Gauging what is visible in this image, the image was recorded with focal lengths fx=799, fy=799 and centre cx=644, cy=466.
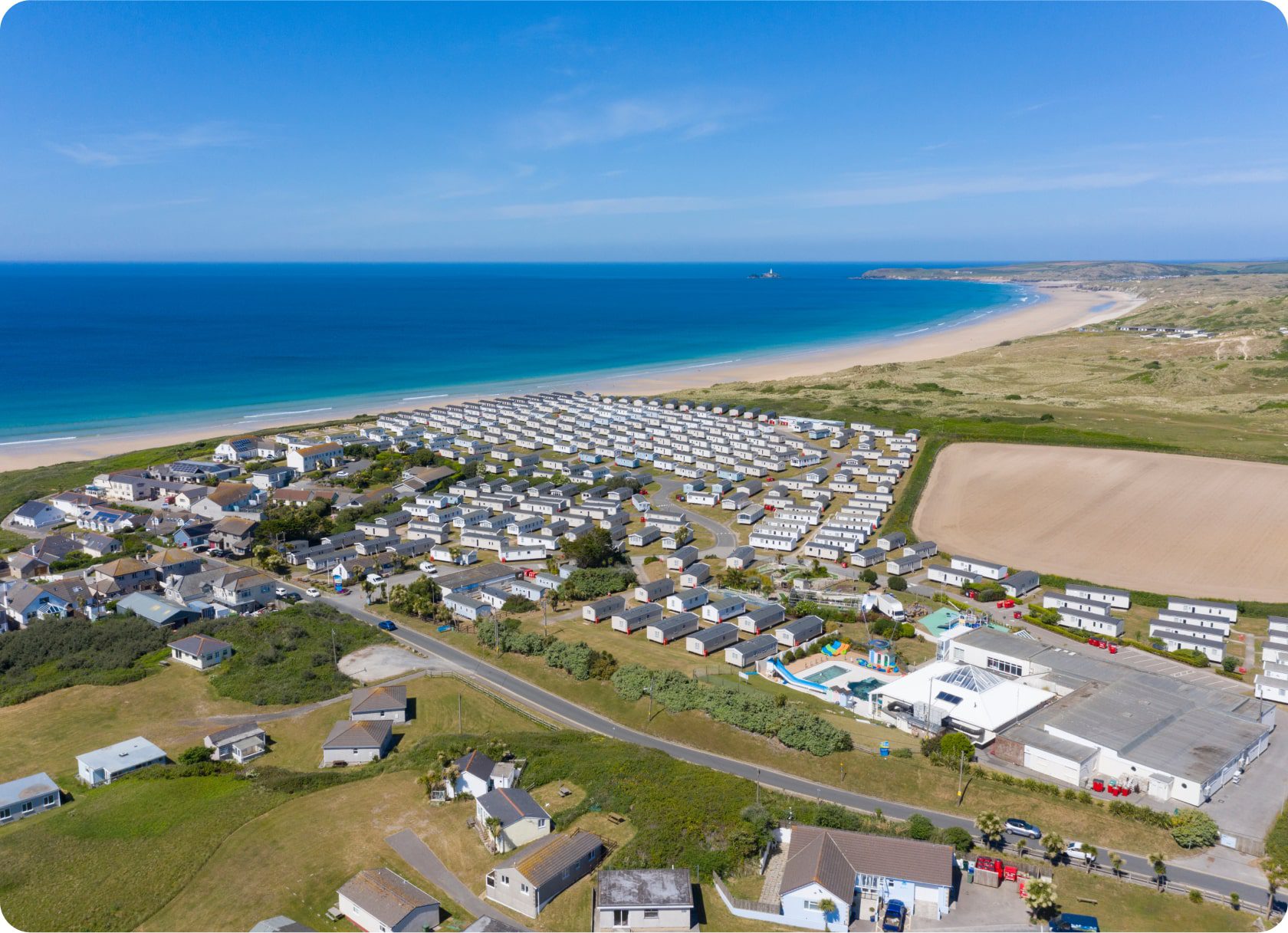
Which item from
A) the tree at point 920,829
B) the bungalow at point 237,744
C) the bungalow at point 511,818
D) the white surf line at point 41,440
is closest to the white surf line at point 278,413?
the white surf line at point 41,440

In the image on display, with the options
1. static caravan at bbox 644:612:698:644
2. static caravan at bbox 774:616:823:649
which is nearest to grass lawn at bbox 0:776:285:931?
static caravan at bbox 644:612:698:644

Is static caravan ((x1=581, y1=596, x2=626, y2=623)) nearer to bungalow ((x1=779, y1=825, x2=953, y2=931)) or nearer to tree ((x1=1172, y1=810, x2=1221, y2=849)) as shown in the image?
bungalow ((x1=779, y1=825, x2=953, y2=931))

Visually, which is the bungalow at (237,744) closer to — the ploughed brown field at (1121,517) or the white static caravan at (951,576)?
the white static caravan at (951,576)

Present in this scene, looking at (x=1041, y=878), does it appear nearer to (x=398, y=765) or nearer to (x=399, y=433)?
(x=398, y=765)

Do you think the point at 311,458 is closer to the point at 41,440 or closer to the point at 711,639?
the point at 41,440

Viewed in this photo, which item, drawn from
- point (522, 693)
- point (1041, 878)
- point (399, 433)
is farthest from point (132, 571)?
point (1041, 878)
